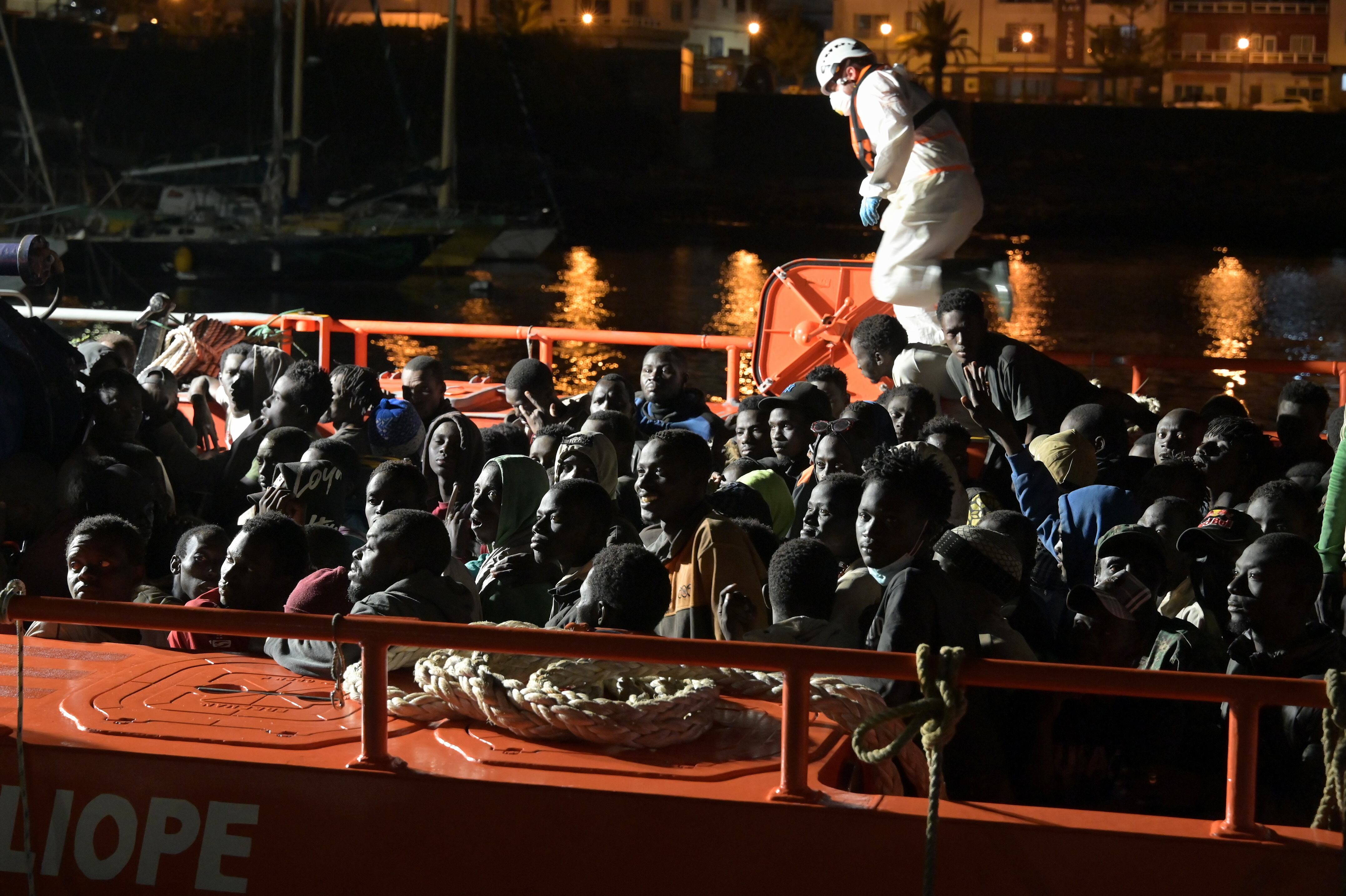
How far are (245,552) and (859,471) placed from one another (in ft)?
8.44

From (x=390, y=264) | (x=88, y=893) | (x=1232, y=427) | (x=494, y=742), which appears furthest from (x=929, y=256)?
(x=390, y=264)

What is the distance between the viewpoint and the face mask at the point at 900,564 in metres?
3.90

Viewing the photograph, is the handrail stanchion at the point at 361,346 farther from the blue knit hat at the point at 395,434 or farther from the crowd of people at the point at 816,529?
the blue knit hat at the point at 395,434

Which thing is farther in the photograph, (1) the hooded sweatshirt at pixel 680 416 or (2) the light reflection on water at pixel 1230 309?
(2) the light reflection on water at pixel 1230 309

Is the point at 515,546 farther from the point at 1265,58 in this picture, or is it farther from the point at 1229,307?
the point at 1265,58

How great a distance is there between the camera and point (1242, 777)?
303cm

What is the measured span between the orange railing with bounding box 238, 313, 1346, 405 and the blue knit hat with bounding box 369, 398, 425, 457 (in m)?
1.88

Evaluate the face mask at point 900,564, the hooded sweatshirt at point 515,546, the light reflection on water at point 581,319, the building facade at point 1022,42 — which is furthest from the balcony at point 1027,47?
the face mask at point 900,564

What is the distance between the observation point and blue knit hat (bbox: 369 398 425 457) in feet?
22.7

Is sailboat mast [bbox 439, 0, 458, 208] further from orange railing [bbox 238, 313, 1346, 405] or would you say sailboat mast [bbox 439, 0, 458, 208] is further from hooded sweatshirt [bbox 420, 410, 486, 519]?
hooded sweatshirt [bbox 420, 410, 486, 519]

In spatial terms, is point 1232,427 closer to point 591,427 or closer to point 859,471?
point 859,471

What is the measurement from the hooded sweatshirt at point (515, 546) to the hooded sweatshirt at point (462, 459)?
21.0 inches

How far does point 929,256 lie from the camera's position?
865 centimetres

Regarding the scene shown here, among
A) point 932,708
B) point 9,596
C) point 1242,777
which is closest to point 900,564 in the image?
point 932,708
